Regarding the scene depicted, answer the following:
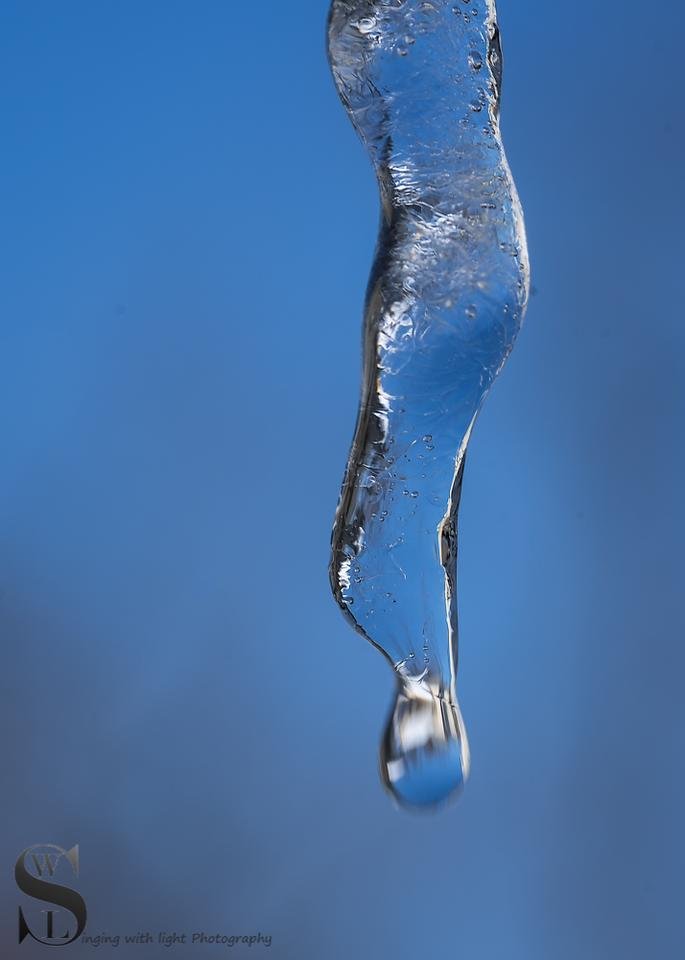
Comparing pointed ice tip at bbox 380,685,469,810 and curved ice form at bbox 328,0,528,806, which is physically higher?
curved ice form at bbox 328,0,528,806

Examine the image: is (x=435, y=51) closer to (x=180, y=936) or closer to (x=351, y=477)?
(x=351, y=477)

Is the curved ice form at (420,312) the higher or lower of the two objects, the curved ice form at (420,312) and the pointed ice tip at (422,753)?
the higher

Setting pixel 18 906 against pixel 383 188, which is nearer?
pixel 383 188

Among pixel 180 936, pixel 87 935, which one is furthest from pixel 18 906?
pixel 180 936

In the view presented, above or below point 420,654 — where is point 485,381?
above

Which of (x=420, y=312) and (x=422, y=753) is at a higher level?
(x=420, y=312)
